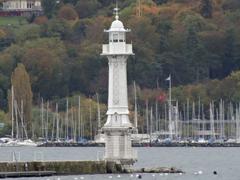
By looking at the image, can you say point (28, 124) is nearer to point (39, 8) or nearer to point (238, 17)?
point (238, 17)

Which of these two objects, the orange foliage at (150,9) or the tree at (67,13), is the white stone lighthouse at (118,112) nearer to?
the orange foliage at (150,9)

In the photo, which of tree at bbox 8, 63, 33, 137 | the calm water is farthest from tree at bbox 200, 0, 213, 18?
the calm water

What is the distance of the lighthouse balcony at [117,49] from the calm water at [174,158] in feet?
15.9

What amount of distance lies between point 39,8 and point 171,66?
97.3ft

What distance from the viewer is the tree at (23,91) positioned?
14400 centimetres

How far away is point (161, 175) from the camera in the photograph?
84.1m

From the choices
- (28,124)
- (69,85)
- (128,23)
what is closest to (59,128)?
(28,124)

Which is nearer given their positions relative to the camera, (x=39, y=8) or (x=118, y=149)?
(x=118, y=149)

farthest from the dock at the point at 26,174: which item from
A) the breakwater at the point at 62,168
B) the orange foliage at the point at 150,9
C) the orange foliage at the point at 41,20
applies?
the orange foliage at the point at 41,20

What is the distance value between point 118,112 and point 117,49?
96.2 inches

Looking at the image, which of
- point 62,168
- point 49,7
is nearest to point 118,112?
point 62,168

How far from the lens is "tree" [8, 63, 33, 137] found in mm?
144000

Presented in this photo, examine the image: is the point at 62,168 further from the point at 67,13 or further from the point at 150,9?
the point at 67,13

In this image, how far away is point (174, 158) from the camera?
11125 centimetres
